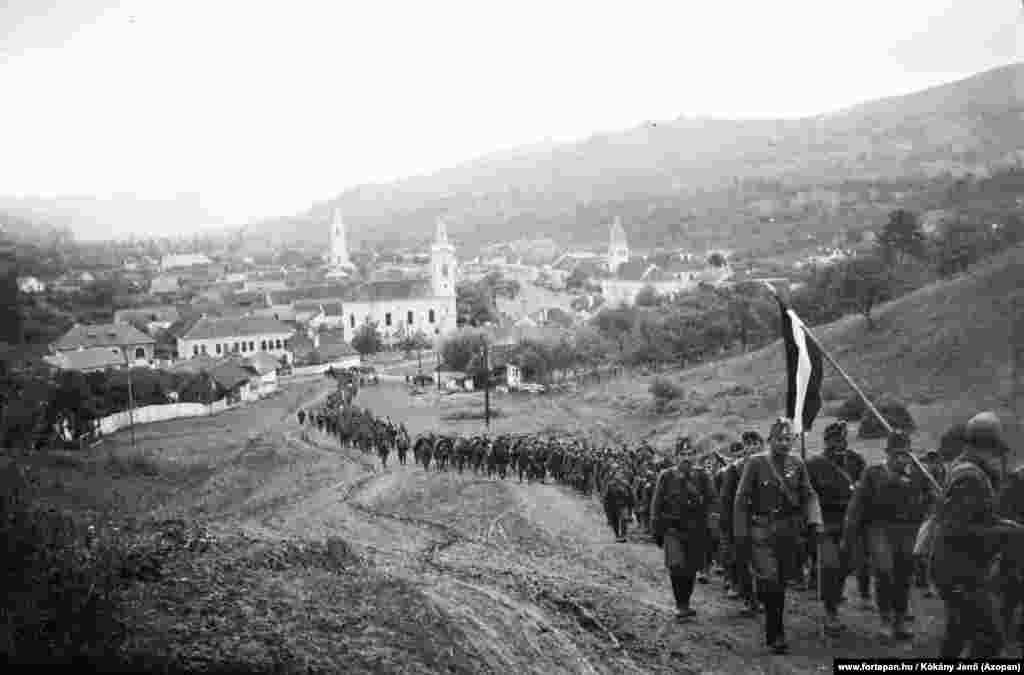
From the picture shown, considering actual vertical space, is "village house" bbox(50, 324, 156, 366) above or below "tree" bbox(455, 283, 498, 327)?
above

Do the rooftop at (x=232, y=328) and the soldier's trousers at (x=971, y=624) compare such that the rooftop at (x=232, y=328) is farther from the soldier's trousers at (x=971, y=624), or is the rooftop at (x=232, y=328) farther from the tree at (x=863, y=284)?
the soldier's trousers at (x=971, y=624)

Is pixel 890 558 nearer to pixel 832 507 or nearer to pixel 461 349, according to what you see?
pixel 832 507

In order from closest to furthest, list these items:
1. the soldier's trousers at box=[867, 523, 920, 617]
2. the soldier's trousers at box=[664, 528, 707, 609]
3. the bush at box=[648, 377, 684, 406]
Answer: the soldier's trousers at box=[867, 523, 920, 617] → the soldier's trousers at box=[664, 528, 707, 609] → the bush at box=[648, 377, 684, 406]

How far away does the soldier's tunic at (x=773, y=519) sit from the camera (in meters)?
6.35

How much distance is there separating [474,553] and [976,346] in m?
19.3

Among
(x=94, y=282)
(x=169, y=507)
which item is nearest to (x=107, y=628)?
(x=169, y=507)

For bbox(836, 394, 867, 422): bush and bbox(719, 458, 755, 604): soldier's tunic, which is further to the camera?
bbox(836, 394, 867, 422): bush

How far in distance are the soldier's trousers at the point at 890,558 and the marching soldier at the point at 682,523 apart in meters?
1.57

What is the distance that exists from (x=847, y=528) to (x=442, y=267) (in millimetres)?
84252

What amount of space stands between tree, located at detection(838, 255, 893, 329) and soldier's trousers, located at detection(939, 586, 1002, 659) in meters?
34.4

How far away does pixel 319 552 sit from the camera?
9.85m

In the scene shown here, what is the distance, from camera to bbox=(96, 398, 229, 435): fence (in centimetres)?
3644

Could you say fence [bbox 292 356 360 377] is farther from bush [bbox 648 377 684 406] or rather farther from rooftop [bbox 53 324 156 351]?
bush [bbox 648 377 684 406]

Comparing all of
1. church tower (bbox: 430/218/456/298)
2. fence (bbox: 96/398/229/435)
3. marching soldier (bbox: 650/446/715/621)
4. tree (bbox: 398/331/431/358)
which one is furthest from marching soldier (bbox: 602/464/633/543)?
church tower (bbox: 430/218/456/298)
